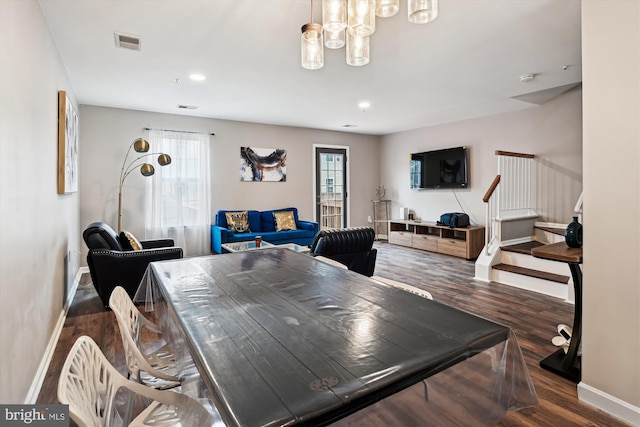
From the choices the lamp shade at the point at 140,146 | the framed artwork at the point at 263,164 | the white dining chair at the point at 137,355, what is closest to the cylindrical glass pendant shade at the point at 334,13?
the white dining chair at the point at 137,355

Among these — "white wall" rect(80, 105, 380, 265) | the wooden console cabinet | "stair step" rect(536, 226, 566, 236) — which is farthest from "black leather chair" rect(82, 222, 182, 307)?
"stair step" rect(536, 226, 566, 236)

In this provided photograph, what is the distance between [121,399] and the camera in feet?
6.60

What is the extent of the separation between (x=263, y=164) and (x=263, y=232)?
1412 millimetres

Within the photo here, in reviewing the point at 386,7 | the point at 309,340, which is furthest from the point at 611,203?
the point at 309,340

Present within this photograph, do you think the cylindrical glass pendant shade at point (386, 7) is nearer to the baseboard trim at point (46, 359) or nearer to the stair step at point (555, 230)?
the baseboard trim at point (46, 359)

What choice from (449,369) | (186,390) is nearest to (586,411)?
(449,369)

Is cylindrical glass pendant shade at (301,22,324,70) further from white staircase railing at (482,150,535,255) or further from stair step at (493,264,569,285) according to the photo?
white staircase railing at (482,150,535,255)

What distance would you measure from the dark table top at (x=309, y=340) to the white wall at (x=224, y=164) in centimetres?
419

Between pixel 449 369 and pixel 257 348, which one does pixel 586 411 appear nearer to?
pixel 449 369

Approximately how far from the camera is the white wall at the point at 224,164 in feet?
17.0

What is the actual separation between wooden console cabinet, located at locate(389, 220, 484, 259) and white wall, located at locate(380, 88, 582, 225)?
0.42 m

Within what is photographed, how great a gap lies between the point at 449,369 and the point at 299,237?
16.5 feet

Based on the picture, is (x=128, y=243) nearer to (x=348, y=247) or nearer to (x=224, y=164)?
(x=348, y=247)

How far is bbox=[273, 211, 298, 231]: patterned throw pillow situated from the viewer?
20.5 ft
